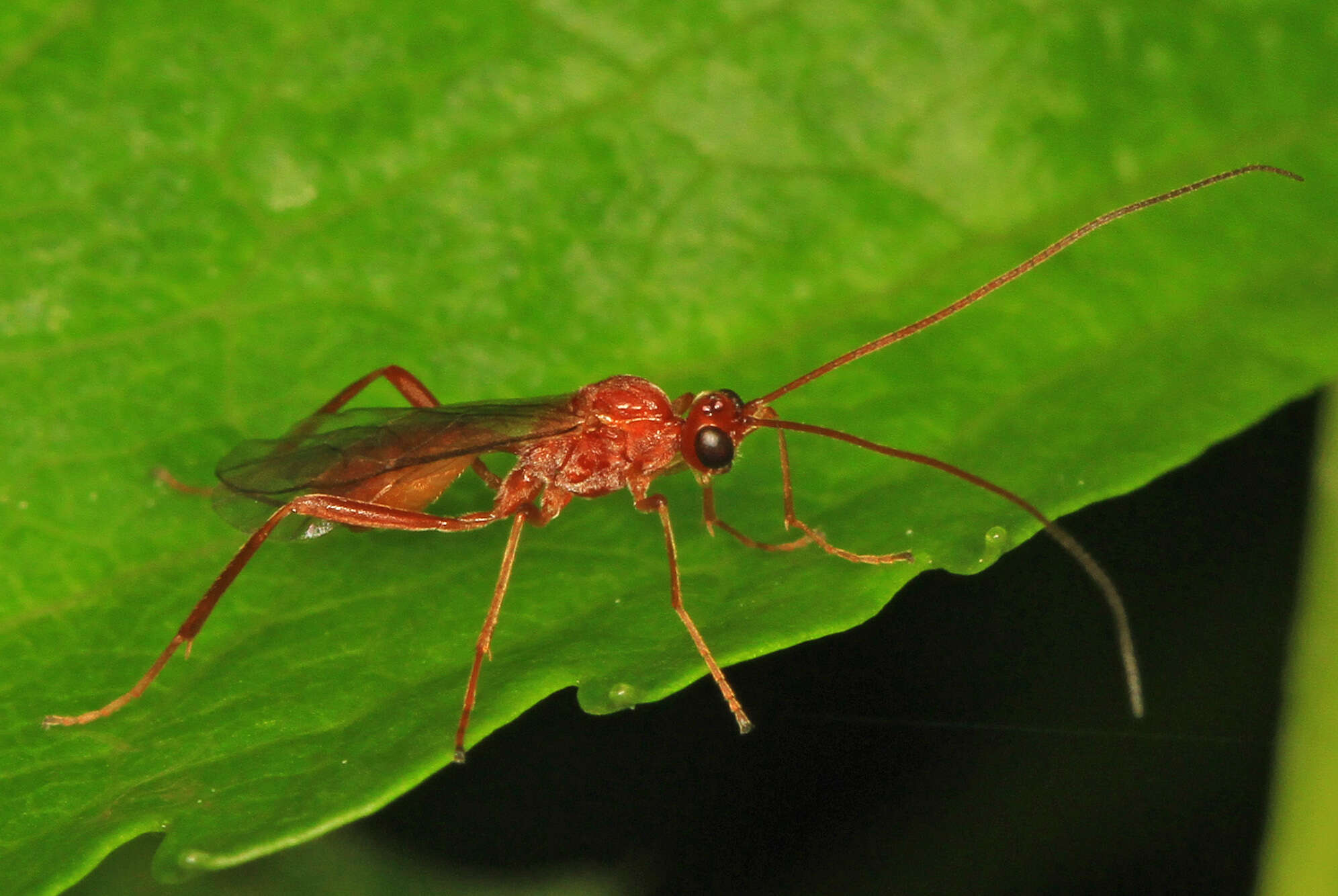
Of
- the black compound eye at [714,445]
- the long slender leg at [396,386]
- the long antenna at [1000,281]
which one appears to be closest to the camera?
the long antenna at [1000,281]

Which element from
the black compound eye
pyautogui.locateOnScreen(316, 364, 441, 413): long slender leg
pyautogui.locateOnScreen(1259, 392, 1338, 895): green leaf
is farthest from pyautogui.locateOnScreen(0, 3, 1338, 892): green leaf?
pyautogui.locateOnScreen(1259, 392, 1338, 895): green leaf

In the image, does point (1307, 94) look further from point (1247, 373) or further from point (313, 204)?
point (313, 204)

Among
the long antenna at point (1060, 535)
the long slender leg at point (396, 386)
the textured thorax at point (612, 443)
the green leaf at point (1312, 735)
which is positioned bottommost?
the green leaf at point (1312, 735)

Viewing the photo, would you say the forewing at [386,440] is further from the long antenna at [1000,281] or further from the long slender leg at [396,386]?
the long antenna at [1000,281]

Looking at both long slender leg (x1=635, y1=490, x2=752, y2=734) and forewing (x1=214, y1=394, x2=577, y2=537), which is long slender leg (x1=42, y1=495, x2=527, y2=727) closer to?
forewing (x1=214, y1=394, x2=577, y2=537)

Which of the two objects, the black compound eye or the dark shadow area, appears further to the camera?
the black compound eye

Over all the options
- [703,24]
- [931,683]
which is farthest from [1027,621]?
[703,24]

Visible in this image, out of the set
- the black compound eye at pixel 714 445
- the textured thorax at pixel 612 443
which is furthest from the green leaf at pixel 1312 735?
the textured thorax at pixel 612 443
